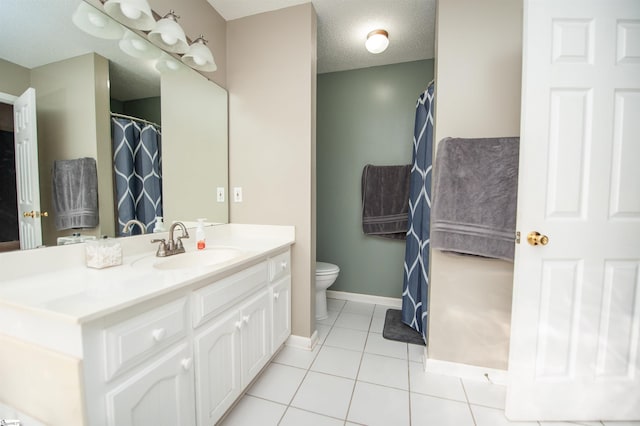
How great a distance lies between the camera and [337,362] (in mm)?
1700

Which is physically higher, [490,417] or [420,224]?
[420,224]

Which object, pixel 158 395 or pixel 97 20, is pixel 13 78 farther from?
pixel 158 395

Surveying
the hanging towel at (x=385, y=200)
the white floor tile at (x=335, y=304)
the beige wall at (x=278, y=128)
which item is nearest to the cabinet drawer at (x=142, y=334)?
the beige wall at (x=278, y=128)

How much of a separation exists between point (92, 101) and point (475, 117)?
1.95m

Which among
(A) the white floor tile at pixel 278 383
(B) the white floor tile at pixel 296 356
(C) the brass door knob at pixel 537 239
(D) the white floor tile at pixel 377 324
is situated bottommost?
(D) the white floor tile at pixel 377 324

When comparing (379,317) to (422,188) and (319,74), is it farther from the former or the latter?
(319,74)

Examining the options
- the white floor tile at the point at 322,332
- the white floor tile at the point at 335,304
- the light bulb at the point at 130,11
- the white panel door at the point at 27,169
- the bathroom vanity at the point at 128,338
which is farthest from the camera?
the white floor tile at the point at 335,304

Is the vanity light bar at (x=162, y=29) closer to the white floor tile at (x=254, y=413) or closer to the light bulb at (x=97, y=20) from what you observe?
the light bulb at (x=97, y=20)

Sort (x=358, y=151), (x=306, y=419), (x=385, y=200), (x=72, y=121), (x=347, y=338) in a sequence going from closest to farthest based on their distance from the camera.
Result: 1. (x=72, y=121)
2. (x=306, y=419)
3. (x=347, y=338)
4. (x=385, y=200)
5. (x=358, y=151)

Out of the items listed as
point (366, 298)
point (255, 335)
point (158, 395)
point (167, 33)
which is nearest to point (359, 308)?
point (366, 298)

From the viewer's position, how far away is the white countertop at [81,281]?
0.66 meters

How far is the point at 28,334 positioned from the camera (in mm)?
704

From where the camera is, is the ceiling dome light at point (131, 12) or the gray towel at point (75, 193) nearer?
the gray towel at point (75, 193)

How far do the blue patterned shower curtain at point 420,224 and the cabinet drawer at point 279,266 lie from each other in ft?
3.27
